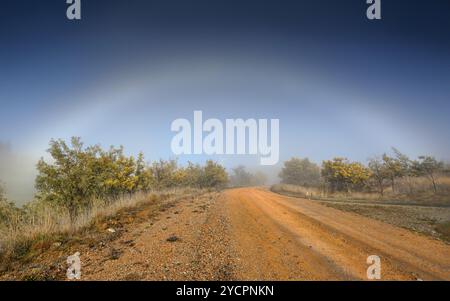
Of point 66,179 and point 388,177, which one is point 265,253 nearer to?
point 66,179

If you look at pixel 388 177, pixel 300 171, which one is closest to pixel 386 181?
pixel 388 177

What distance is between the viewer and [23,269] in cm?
405

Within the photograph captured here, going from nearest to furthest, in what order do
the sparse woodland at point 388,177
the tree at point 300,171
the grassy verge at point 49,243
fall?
the grassy verge at point 49,243, the sparse woodland at point 388,177, the tree at point 300,171

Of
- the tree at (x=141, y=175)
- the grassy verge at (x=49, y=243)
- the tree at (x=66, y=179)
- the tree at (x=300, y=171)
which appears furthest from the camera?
the tree at (x=300, y=171)

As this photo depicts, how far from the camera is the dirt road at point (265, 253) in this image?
12.0 ft

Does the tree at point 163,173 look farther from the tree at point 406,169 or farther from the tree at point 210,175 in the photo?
the tree at point 406,169

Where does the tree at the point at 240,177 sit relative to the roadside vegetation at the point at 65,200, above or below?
below

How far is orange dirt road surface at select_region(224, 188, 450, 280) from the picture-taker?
12.1 feet

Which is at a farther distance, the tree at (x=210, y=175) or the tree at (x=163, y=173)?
the tree at (x=210, y=175)

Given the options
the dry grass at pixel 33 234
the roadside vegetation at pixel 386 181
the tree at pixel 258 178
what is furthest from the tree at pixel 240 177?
the dry grass at pixel 33 234

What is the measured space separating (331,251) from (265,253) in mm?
1696

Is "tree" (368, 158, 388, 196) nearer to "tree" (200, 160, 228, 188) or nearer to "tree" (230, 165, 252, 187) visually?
"tree" (200, 160, 228, 188)
